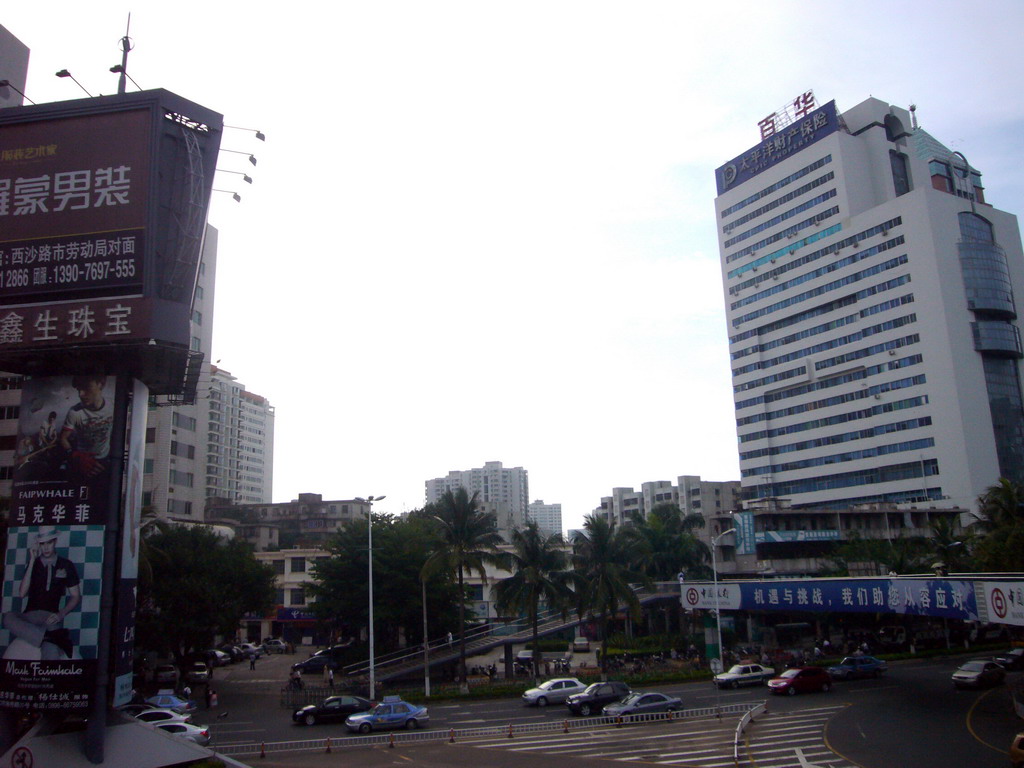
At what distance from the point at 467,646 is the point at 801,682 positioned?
68.5 feet

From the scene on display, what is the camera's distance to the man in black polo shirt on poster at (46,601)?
2256 cm

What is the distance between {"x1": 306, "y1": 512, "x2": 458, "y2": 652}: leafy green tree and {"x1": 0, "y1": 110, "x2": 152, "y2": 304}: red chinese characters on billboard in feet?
94.0

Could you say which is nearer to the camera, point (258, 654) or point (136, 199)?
point (136, 199)

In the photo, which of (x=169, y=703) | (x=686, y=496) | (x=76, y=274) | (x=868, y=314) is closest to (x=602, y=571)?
(x=169, y=703)

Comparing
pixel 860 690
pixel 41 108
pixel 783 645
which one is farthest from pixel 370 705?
A: pixel 783 645

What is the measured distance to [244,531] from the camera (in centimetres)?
9644

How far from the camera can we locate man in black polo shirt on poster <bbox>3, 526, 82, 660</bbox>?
22562mm

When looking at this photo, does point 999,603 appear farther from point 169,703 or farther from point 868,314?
point 868,314

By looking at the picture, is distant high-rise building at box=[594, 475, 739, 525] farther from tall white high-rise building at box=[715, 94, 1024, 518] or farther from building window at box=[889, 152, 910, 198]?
building window at box=[889, 152, 910, 198]

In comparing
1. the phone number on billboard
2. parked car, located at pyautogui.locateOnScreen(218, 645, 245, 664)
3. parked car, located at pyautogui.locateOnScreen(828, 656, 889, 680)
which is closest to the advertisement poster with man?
the phone number on billboard

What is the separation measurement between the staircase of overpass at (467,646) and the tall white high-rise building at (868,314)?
55.3 meters

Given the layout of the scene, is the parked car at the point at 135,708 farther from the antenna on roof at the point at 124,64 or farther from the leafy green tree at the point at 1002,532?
the leafy green tree at the point at 1002,532

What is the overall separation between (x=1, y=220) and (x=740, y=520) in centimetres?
5862

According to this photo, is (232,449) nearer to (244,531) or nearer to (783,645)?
(244,531)
